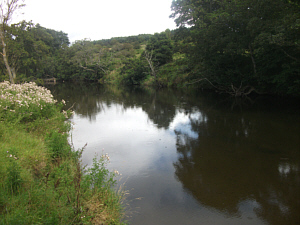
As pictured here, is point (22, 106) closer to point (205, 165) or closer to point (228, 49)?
point (205, 165)

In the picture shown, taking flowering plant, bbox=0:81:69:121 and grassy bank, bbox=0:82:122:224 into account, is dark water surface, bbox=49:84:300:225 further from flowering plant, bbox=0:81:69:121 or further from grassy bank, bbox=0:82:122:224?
flowering plant, bbox=0:81:69:121

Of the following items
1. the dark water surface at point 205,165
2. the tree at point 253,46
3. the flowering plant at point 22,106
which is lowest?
the dark water surface at point 205,165

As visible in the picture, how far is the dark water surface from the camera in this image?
12.5ft

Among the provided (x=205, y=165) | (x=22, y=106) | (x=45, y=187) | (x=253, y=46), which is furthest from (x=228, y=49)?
(x=45, y=187)

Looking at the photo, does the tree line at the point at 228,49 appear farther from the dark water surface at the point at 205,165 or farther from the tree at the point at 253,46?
the dark water surface at the point at 205,165

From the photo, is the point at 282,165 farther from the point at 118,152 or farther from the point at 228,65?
the point at 228,65

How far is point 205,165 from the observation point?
562 centimetres

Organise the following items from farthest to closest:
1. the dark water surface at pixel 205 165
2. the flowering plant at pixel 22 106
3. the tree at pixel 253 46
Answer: the tree at pixel 253 46 → the flowering plant at pixel 22 106 → the dark water surface at pixel 205 165

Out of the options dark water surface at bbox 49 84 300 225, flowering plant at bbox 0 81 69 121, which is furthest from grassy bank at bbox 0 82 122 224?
dark water surface at bbox 49 84 300 225

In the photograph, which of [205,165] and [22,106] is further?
[22,106]

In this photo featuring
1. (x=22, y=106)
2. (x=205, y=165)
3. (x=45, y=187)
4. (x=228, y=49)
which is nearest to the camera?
(x=45, y=187)

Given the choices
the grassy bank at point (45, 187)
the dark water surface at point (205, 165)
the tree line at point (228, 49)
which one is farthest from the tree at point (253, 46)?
the grassy bank at point (45, 187)

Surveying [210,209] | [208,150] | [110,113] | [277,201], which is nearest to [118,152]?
[208,150]

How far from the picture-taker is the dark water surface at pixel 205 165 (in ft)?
12.5
